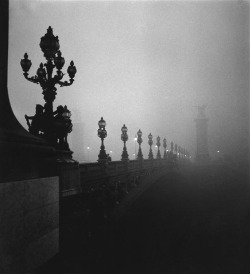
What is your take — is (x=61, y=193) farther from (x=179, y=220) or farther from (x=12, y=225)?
(x=179, y=220)

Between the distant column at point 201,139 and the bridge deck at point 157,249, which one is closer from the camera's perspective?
the bridge deck at point 157,249

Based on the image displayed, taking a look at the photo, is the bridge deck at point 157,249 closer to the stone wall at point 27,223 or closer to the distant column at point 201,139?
the stone wall at point 27,223

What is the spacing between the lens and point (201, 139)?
118625mm

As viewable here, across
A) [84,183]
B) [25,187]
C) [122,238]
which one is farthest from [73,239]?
[84,183]

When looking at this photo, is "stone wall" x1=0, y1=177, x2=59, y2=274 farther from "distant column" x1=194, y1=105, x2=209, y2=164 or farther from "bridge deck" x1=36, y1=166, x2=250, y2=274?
"distant column" x1=194, y1=105, x2=209, y2=164

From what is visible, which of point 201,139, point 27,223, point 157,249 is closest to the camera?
point 27,223

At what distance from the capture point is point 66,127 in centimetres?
920

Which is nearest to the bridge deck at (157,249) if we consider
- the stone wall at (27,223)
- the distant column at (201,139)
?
the stone wall at (27,223)

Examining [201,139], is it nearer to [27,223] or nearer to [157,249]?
[157,249]

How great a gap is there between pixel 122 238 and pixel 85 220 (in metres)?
1.06

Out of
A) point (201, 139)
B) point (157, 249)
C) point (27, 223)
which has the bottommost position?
point (157, 249)

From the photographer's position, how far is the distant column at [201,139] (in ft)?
370

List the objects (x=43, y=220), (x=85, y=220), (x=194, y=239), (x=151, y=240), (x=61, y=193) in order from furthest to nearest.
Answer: (x=194, y=239)
(x=151, y=240)
(x=85, y=220)
(x=61, y=193)
(x=43, y=220)

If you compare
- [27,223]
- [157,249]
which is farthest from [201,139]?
[27,223]
